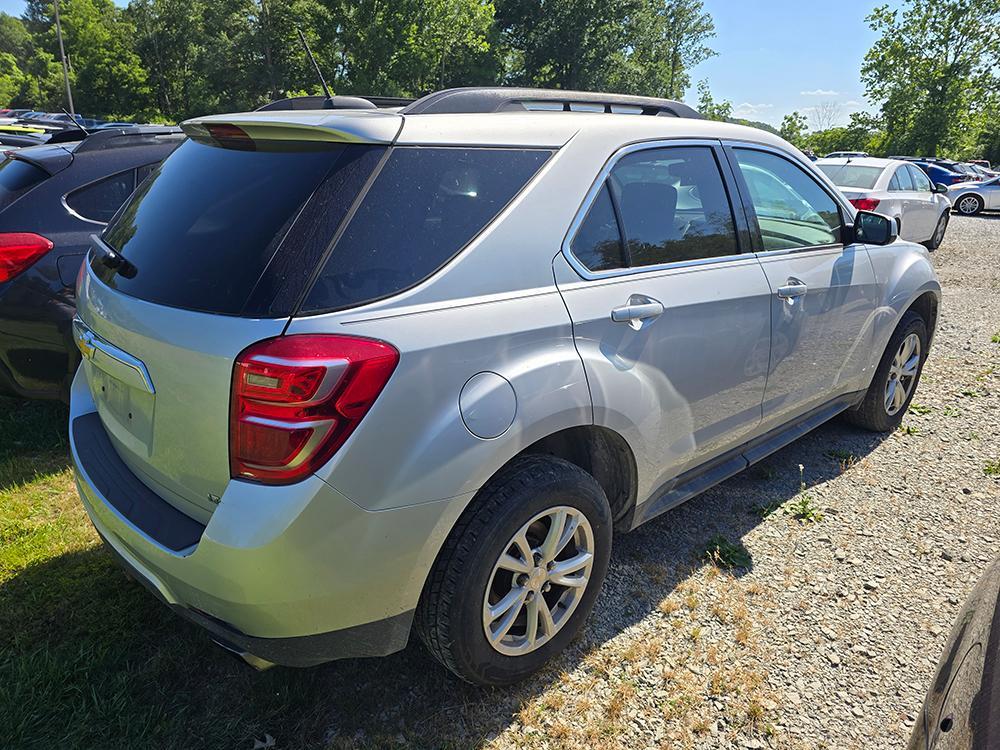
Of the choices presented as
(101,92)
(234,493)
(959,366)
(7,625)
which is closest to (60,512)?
(7,625)

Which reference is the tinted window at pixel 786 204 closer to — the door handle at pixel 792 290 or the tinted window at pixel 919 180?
the door handle at pixel 792 290

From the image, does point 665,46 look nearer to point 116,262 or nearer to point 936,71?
point 936,71

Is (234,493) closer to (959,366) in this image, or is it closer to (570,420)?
(570,420)

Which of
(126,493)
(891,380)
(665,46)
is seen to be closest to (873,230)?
(891,380)

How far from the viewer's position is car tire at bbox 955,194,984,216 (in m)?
22.8

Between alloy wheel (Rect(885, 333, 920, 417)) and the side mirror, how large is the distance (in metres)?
0.88

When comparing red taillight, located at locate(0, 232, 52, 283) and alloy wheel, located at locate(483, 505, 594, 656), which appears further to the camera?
red taillight, located at locate(0, 232, 52, 283)

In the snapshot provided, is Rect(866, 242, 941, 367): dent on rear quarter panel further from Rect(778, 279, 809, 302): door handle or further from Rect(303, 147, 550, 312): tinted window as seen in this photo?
Rect(303, 147, 550, 312): tinted window

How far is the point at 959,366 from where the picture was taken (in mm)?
5957

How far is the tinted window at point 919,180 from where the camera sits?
11498 millimetres

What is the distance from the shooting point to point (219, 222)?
1999mm

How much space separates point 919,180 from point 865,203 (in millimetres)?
2713

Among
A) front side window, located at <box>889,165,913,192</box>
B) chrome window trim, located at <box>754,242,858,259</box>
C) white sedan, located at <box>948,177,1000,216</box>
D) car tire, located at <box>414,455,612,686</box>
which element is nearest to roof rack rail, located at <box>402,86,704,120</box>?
chrome window trim, located at <box>754,242,858,259</box>

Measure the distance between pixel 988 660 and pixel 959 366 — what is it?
5757mm
